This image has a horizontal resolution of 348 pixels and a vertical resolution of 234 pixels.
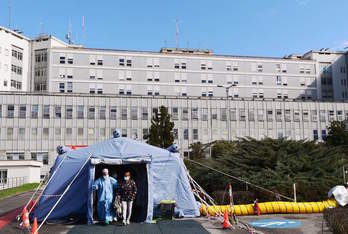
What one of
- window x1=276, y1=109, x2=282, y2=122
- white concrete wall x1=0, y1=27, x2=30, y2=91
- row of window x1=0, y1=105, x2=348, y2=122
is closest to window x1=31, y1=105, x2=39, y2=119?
row of window x1=0, y1=105, x2=348, y2=122

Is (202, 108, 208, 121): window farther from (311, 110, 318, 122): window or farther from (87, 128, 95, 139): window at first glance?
(311, 110, 318, 122): window

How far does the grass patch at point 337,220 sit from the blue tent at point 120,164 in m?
6.43

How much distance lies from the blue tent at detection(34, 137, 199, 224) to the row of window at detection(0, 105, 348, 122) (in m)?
41.4

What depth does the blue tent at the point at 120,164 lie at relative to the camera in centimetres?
1429

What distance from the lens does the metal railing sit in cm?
4134

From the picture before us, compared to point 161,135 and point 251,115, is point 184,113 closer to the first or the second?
point 251,115

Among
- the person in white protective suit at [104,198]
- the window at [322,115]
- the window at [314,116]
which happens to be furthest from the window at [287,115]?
the person in white protective suit at [104,198]

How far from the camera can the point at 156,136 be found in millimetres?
40125

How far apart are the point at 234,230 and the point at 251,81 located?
6757 centimetres

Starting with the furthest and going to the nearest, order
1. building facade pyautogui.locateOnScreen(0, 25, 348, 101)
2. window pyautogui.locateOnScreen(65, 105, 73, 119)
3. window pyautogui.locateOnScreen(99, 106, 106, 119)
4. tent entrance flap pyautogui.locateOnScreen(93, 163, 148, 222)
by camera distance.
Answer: building facade pyautogui.locateOnScreen(0, 25, 348, 101) → window pyautogui.locateOnScreen(99, 106, 106, 119) → window pyautogui.locateOnScreen(65, 105, 73, 119) → tent entrance flap pyautogui.locateOnScreen(93, 163, 148, 222)

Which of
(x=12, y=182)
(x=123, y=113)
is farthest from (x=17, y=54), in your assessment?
(x=12, y=182)

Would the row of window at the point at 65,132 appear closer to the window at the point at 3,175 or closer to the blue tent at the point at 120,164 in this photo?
the window at the point at 3,175

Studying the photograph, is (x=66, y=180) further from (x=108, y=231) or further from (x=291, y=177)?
(x=291, y=177)

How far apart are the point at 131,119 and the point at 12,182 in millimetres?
24348
